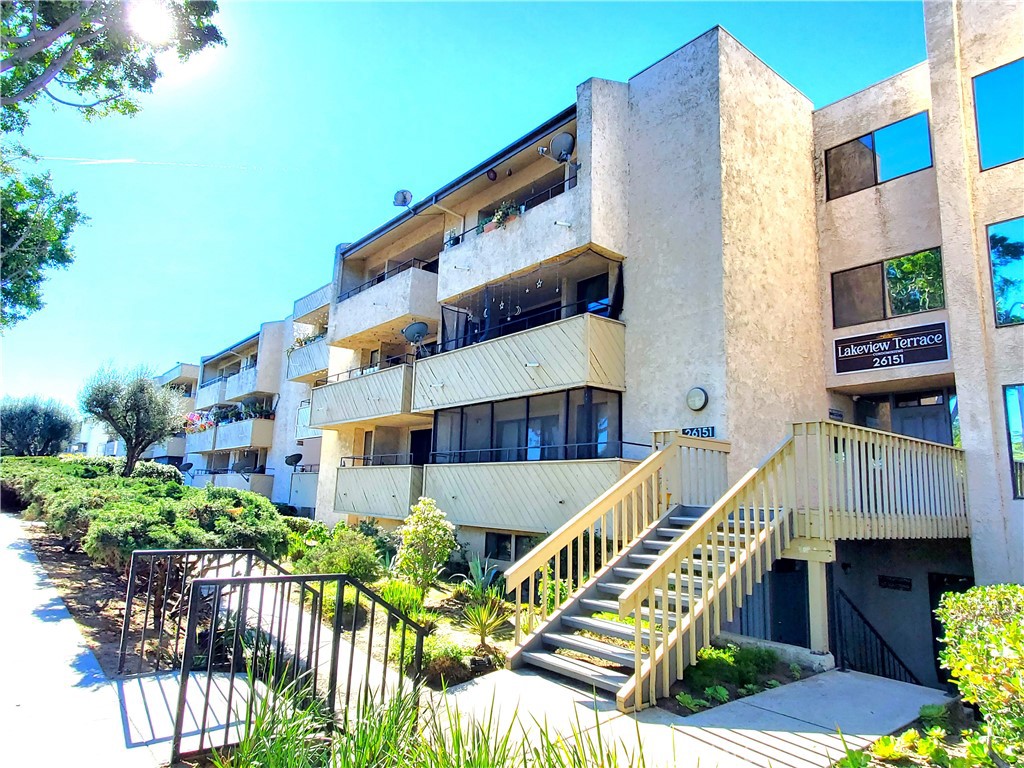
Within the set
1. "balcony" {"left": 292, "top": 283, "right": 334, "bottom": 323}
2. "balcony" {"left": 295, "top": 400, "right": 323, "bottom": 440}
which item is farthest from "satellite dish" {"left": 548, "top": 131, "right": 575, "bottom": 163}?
"balcony" {"left": 295, "top": 400, "right": 323, "bottom": 440}

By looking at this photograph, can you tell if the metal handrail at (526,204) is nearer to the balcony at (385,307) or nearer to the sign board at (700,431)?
the balcony at (385,307)

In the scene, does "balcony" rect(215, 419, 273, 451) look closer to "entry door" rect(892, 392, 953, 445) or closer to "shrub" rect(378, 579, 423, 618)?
"shrub" rect(378, 579, 423, 618)

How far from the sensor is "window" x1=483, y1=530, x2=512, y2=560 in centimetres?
1515

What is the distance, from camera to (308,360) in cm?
2623

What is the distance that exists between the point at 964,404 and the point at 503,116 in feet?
40.4

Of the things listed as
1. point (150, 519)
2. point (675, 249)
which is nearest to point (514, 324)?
point (675, 249)

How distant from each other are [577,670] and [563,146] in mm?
11206

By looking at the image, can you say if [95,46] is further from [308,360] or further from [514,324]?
[308,360]

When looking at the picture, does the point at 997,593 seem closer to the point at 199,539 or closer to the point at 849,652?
the point at 849,652

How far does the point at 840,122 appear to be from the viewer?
1413cm

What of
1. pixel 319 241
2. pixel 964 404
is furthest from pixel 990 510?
pixel 319 241

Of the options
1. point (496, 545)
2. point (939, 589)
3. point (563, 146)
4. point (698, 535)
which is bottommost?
point (939, 589)

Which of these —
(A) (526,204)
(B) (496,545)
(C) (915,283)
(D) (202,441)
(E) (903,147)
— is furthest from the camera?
(D) (202,441)

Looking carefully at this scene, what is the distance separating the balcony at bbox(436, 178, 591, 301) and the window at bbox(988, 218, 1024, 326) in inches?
284
